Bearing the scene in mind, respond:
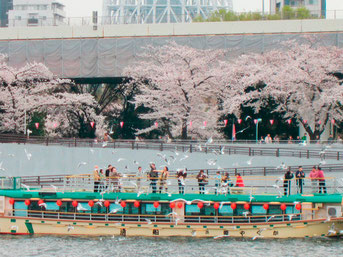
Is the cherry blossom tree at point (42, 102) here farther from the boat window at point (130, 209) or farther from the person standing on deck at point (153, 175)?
the person standing on deck at point (153, 175)

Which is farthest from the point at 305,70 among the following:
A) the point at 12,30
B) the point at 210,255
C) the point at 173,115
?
the point at 210,255

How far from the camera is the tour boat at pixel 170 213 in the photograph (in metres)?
37.1

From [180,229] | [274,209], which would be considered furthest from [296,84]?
[180,229]

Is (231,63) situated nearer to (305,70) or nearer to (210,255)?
(305,70)

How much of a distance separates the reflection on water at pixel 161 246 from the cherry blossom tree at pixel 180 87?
34411 millimetres

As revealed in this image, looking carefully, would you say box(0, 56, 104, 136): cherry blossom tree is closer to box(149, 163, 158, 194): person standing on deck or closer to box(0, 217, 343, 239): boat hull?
box(0, 217, 343, 239): boat hull

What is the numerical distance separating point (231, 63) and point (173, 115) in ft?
27.4

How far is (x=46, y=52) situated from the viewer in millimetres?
80938

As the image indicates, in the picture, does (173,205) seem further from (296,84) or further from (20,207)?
(296,84)

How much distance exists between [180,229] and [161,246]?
2.08m

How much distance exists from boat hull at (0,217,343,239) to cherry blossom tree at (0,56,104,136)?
36.0m

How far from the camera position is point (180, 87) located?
→ 72312 mm

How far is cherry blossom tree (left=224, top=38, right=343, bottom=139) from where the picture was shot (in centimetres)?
6962

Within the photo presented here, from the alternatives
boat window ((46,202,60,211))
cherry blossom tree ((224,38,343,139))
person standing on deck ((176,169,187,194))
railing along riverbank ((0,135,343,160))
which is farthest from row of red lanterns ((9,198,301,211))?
cherry blossom tree ((224,38,343,139))
